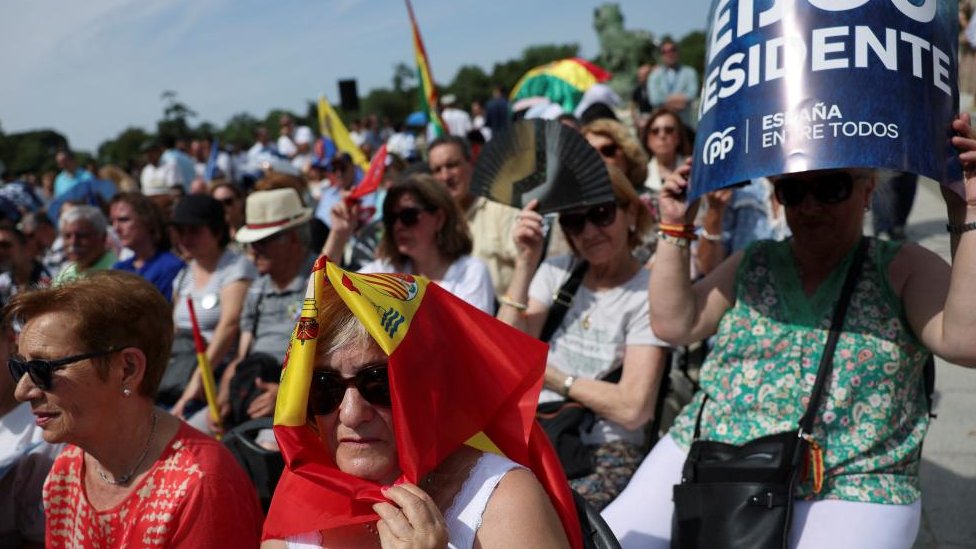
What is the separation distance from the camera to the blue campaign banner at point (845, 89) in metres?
1.93

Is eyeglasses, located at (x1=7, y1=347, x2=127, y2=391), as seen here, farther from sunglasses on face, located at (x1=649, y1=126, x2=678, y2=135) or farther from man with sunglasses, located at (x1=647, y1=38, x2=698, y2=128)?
man with sunglasses, located at (x1=647, y1=38, x2=698, y2=128)

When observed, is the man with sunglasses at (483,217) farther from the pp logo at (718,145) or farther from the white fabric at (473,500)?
the white fabric at (473,500)

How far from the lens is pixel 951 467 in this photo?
12.3ft

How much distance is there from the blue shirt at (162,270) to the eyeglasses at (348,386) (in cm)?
376

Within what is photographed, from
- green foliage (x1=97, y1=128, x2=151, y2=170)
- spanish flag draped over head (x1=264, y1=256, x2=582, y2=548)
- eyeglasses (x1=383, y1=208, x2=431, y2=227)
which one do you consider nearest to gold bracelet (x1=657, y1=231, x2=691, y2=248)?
spanish flag draped over head (x1=264, y1=256, x2=582, y2=548)

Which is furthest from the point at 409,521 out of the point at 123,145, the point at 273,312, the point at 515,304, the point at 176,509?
the point at 123,145

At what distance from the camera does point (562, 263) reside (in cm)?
354

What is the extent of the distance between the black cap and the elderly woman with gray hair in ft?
3.40

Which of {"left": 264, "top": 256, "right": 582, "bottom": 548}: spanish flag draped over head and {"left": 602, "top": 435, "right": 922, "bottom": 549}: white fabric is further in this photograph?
{"left": 602, "top": 435, "right": 922, "bottom": 549}: white fabric

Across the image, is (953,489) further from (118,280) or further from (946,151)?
(118,280)

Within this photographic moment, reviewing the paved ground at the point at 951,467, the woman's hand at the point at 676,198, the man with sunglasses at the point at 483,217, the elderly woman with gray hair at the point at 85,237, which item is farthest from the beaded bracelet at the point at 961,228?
the elderly woman with gray hair at the point at 85,237

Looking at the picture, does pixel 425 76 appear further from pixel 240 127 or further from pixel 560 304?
pixel 240 127

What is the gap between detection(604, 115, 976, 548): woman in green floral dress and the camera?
235cm

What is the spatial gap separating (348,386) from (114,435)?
3.26 feet
